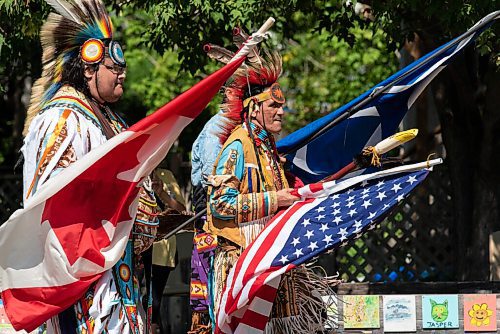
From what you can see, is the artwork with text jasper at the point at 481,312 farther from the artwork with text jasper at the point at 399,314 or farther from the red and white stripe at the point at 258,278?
the red and white stripe at the point at 258,278

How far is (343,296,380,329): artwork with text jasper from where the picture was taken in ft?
25.9

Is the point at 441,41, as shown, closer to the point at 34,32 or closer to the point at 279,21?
the point at 279,21

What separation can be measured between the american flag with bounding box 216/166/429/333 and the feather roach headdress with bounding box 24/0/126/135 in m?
1.30

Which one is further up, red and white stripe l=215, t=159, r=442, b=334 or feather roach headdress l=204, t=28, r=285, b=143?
feather roach headdress l=204, t=28, r=285, b=143

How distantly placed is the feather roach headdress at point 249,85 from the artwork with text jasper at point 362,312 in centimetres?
217

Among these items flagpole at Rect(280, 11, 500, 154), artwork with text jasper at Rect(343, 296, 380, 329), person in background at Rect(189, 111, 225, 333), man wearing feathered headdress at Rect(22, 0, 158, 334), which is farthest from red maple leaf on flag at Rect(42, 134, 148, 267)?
artwork with text jasper at Rect(343, 296, 380, 329)

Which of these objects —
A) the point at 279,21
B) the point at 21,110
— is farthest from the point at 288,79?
the point at 279,21

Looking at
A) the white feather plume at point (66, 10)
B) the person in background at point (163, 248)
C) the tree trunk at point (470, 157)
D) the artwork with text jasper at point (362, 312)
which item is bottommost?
the artwork with text jasper at point (362, 312)

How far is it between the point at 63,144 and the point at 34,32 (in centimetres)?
398

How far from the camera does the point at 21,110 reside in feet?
52.9

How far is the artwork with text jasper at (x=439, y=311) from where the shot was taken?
7820mm

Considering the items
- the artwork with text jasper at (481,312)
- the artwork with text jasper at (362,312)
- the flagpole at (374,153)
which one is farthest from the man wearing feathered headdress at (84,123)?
the artwork with text jasper at (481,312)

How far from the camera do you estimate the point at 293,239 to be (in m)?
5.88

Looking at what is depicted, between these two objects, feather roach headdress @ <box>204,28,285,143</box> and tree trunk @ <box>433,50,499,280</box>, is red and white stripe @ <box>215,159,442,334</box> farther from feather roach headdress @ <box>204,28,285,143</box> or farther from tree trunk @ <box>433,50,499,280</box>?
tree trunk @ <box>433,50,499,280</box>
